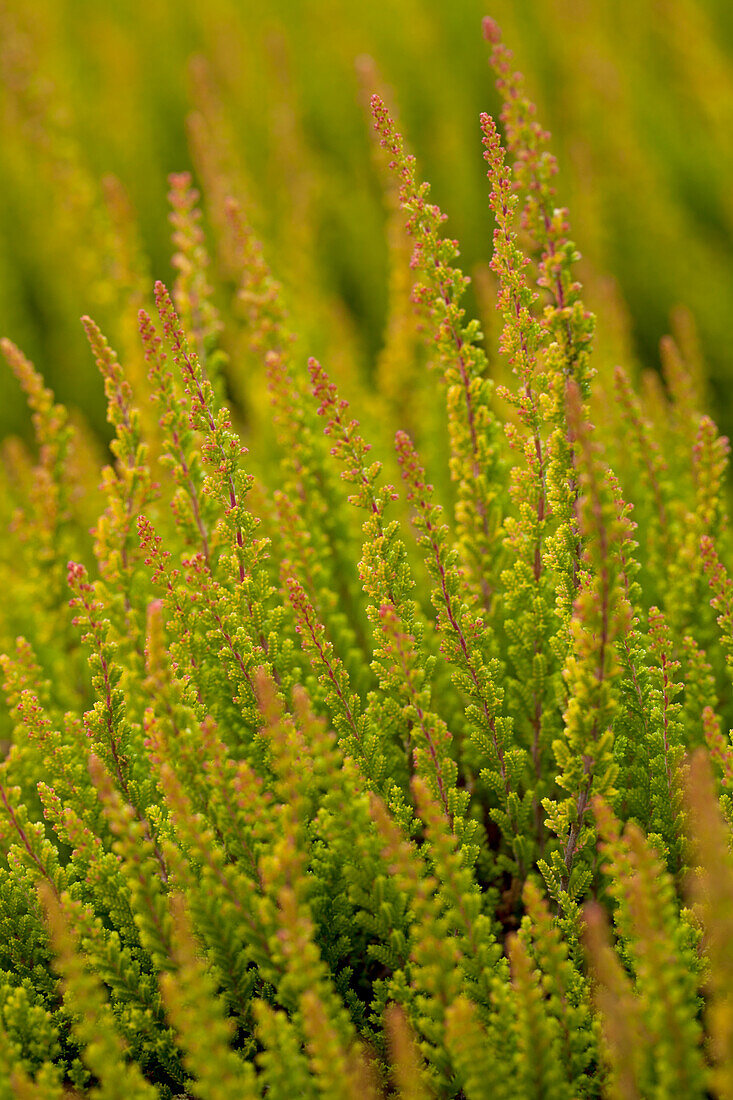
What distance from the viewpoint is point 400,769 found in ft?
2.76

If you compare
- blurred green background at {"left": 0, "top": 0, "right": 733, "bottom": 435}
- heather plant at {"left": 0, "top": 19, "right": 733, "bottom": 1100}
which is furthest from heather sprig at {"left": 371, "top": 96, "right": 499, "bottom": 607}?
blurred green background at {"left": 0, "top": 0, "right": 733, "bottom": 435}

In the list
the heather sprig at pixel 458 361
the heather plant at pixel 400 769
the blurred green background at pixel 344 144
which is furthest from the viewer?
the blurred green background at pixel 344 144

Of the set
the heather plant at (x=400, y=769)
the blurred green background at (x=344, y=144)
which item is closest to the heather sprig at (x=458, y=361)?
the heather plant at (x=400, y=769)

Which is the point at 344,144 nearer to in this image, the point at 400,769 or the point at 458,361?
the point at 458,361

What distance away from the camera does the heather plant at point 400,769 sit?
1.95ft

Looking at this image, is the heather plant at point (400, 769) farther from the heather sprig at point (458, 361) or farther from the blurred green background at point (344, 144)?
the blurred green background at point (344, 144)

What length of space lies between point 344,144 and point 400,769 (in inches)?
70.1

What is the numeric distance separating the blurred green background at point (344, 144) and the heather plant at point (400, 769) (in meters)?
0.61

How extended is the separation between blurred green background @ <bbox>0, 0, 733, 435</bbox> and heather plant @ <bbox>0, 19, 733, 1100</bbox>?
0.61 meters

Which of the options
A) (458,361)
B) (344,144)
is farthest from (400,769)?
(344,144)

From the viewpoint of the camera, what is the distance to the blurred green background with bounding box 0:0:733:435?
65.6 inches

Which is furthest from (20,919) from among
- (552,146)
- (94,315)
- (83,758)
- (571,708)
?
(552,146)

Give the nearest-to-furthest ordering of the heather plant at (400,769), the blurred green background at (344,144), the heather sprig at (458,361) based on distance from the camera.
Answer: the heather plant at (400,769) → the heather sprig at (458,361) → the blurred green background at (344,144)

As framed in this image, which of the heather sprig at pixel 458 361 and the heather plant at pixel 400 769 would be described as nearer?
the heather plant at pixel 400 769
